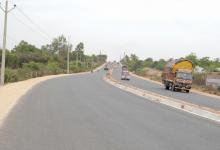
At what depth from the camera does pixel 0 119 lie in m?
17.0

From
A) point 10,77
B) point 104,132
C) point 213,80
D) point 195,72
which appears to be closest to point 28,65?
point 195,72

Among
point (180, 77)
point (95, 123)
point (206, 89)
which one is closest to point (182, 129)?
point (95, 123)

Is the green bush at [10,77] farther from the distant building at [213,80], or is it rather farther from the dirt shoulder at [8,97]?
the distant building at [213,80]

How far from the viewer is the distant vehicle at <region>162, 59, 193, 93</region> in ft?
161

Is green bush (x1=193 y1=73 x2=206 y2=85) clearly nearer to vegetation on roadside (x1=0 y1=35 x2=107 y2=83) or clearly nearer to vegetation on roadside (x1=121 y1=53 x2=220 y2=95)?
vegetation on roadside (x1=121 y1=53 x2=220 y2=95)

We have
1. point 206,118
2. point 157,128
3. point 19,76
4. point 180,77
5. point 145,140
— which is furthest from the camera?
point 19,76

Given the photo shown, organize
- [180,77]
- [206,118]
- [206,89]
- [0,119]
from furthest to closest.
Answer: [206,89] < [180,77] < [206,118] < [0,119]

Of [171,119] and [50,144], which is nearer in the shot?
[50,144]

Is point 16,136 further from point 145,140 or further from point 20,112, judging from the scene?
point 20,112

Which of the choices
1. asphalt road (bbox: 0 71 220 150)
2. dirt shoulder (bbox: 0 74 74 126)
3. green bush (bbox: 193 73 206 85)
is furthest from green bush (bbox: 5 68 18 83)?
asphalt road (bbox: 0 71 220 150)

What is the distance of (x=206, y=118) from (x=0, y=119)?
8.00m

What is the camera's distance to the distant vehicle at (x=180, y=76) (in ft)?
161

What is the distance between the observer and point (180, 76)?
163 feet

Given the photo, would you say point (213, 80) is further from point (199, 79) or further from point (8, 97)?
point (8, 97)
